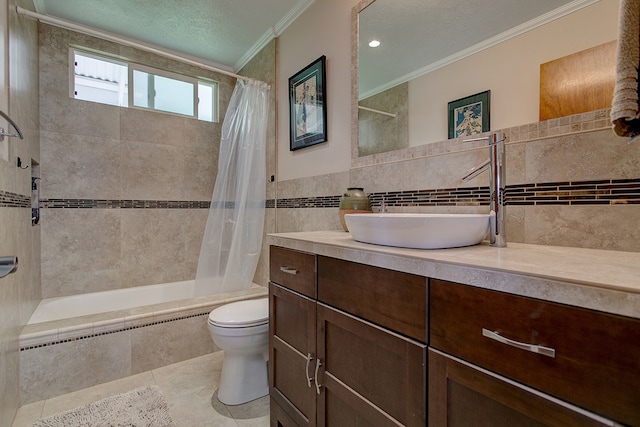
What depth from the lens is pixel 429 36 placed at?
1.43 meters

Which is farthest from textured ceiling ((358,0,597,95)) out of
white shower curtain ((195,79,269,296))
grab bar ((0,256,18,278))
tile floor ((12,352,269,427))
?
tile floor ((12,352,269,427))

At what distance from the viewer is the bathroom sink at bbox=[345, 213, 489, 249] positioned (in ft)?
2.90

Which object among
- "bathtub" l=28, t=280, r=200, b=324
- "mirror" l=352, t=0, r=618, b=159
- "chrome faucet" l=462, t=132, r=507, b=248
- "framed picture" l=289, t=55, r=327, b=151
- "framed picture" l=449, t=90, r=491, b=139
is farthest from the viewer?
"bathtub" l=28, t=280, r=200, b=324

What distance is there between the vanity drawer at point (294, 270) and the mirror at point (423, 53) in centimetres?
78

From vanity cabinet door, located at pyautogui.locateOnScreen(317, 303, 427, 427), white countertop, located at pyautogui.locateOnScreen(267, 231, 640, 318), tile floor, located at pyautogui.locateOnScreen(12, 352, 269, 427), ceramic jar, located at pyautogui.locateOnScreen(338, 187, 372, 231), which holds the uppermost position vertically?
ceramic jar, located at pyautogui.locateOnScreen(338, 187, 372, 231)

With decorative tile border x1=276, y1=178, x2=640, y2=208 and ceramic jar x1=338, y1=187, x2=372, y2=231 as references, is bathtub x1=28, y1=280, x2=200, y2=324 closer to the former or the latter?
ceramic jar x1=338, y1=187, x2=372, y2=231

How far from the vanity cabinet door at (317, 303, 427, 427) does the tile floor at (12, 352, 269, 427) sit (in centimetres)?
71

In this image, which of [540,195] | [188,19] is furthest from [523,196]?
[188,19]

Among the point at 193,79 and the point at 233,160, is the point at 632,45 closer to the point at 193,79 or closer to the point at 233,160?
the point at 233,160

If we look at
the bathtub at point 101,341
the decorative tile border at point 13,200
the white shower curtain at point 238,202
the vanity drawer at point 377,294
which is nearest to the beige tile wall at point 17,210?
the decorative tile border at point 13,200

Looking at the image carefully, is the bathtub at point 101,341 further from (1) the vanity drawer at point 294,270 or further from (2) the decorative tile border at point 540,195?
(2) the decorative tile border at point 540,195

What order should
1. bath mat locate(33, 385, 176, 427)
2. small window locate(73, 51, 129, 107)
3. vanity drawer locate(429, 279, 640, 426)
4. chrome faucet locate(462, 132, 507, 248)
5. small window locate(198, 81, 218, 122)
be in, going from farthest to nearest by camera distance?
small window locate(198, 81, 218, 122), small window locate(73, 51, 129, 107), bath mat locate(33, 385, 176, 427), chrome faucet locate(462, 132, 507, 248), vanity drawer locate(429, 279, 640, 426)

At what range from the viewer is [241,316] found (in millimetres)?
1684

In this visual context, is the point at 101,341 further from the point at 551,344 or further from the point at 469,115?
the point at 469,115
